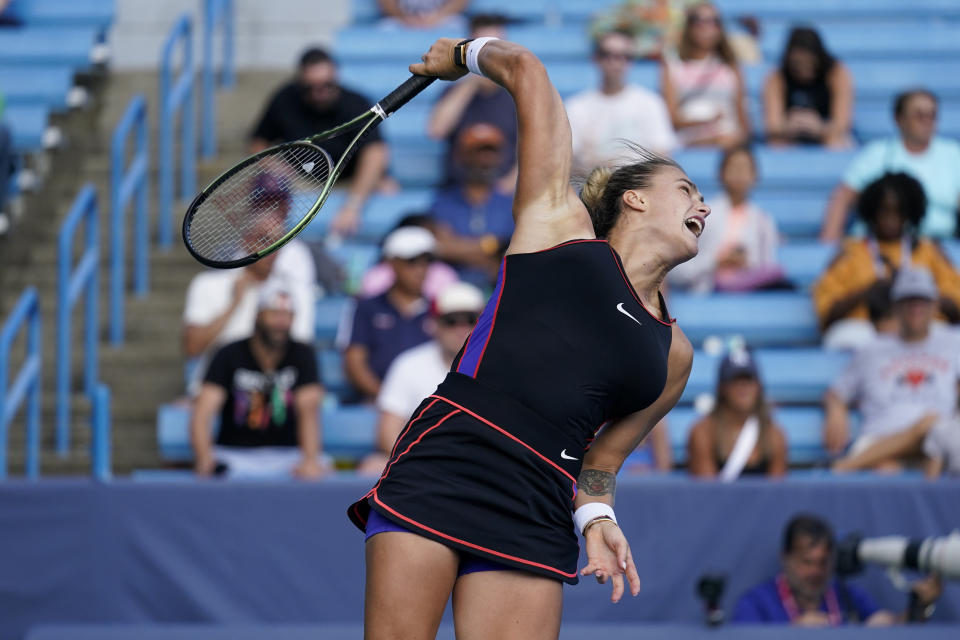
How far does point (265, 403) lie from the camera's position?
7.03 meters

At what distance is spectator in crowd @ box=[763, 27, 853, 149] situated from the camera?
9.27 m

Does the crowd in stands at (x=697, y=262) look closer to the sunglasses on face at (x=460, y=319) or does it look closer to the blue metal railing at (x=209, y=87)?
the sunglasses on face at (x=460, y=319)

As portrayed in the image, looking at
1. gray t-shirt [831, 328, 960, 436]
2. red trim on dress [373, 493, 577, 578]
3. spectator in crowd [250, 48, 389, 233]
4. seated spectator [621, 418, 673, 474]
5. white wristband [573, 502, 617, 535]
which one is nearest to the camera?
red trim on dress [373, 493, 577, 578]

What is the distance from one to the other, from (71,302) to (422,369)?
2042 millimetres

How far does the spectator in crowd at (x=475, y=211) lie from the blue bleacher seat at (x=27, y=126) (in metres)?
3.08

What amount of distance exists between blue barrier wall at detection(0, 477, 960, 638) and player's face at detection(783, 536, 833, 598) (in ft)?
0.70

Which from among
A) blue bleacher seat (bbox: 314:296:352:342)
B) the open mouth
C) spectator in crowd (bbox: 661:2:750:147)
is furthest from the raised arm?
spectator in crowd (bbox: 661:2:750:147)

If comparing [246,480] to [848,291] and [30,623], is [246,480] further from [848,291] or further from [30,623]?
[848,291]

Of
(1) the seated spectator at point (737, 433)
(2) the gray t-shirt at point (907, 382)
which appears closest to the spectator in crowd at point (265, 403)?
(1) the seated spectator at point (737, 433)

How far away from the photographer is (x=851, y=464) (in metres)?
7.07

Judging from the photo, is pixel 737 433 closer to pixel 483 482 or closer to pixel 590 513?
pixel 590 513

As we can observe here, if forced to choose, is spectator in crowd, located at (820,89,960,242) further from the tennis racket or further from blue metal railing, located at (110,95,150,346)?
the tennis racket

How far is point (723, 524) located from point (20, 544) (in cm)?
316

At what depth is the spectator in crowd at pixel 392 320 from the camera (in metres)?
7.46
